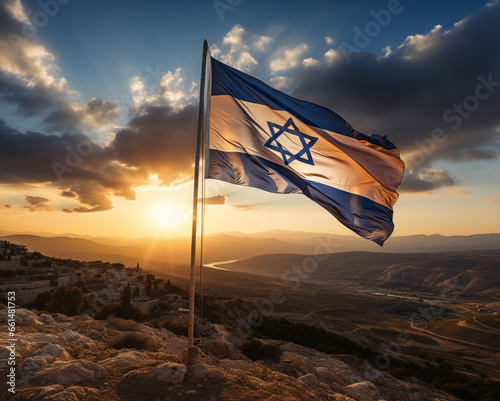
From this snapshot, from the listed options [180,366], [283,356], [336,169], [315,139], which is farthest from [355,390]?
[315,139]

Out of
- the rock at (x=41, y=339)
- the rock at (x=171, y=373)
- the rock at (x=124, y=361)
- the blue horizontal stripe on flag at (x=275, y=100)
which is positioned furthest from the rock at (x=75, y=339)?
the blue horizontal stripe on flag at (x=275, y=100)

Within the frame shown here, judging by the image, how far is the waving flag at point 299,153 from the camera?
30.7 ft

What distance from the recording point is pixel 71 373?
7.36 m

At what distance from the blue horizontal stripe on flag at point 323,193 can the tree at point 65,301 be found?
87.2 ft

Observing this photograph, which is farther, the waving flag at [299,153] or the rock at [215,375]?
the waving flag at [299,153]

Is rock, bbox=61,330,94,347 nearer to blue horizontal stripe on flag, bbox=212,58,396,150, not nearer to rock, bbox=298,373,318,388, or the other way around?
rock, bbox=298,373,318,388

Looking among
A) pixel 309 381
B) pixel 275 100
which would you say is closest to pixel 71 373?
pixel 309 381

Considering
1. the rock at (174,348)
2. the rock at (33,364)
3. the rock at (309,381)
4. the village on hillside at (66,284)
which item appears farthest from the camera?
the village on hillside at (66,284)

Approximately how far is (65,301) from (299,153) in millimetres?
28776

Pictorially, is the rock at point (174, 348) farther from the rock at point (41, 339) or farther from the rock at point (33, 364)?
the rock at point (33, 364)

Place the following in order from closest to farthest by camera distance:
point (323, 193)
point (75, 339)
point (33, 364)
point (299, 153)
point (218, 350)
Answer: point (33, 364) < point (323, 193) < point (299, 153) < point (75, 339) < point (218, 350)

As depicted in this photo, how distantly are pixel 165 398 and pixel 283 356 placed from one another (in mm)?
14324

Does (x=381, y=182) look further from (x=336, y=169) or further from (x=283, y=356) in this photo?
(x=283, y=356)

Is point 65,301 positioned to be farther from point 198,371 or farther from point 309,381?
point 198,371
